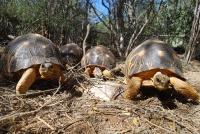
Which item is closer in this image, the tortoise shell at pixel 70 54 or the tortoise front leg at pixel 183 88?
the tortoise front leg at pixel 183 88

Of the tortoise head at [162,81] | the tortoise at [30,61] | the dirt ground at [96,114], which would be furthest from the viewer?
the tortoise at [30,61]

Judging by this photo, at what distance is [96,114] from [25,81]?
1.13 m

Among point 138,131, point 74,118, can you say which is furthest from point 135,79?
point 74,118

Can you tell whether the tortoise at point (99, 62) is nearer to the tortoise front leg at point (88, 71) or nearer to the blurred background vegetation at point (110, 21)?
the tortoise front leg at point (88, 71)

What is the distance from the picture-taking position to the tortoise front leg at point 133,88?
259 centimetres

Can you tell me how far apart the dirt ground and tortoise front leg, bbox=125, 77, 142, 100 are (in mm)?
96

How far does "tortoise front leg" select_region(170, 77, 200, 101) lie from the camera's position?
99.5 inches

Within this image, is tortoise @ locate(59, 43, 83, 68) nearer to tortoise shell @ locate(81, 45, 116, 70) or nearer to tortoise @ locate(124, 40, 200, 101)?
tortoise shell @ locate(81, 45, 116, 70)

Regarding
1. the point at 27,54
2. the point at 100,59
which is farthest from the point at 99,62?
the point at 27,54

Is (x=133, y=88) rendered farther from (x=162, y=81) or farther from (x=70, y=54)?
(x=70, y=54)

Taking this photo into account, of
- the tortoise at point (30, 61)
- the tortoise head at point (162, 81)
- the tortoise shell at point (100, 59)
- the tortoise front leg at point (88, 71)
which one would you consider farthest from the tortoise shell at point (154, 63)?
the tortoise shell at point (100, 59)

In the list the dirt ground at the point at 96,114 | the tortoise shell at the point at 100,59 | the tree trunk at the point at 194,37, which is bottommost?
the dirt ground at the point at 96,114

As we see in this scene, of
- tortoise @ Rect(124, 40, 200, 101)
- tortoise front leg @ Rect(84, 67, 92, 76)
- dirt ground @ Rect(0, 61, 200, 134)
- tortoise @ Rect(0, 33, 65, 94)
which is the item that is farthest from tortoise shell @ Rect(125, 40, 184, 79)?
tortoise front leg @ Rect(84, 67, 92, 76)

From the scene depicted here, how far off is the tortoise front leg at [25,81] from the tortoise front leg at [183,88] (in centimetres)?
201
